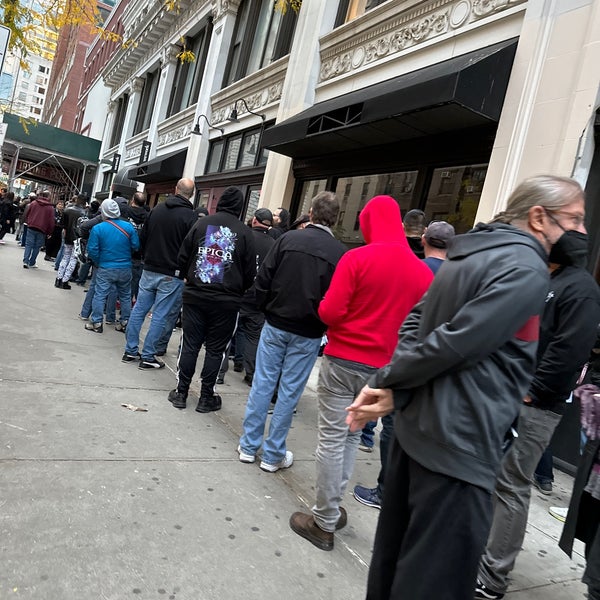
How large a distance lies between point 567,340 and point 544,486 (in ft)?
7.08

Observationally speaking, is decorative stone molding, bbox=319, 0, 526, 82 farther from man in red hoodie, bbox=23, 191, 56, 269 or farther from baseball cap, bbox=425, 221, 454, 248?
man in red hoodie, bbox=23, 191, 56, 269

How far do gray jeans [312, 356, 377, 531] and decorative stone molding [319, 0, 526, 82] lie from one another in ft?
17.8

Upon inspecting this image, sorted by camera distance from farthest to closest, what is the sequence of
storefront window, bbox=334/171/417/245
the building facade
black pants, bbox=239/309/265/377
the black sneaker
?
storefront window, bbox=334/171/417/245 < black pants, bbox=239/309/265/377 < the building facade < the black sneaker

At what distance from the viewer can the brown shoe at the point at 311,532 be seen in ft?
9.45

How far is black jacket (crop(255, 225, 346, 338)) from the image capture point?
11.8 feet

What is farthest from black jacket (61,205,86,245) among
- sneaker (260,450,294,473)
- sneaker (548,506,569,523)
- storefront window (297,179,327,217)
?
sneaker (548,506,569,523)

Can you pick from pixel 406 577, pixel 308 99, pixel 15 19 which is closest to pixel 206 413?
pixel 406 577

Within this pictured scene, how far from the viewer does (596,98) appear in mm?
4848

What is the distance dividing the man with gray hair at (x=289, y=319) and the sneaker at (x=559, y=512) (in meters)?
2.14

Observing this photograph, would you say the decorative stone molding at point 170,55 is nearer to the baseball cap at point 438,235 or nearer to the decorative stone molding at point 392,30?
the decorative stone molding at point 392,30

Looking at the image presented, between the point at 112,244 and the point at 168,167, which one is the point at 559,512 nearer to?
the point at 112,244

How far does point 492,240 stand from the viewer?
5.67 feet

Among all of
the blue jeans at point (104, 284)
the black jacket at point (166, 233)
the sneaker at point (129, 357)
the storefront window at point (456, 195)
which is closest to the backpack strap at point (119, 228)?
the blue jeans at point (104, 284)

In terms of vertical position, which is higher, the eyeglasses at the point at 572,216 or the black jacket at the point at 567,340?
the eyeglasses at the point at 572,216
